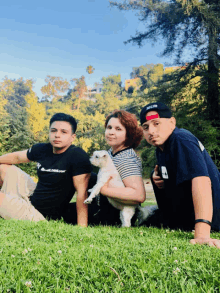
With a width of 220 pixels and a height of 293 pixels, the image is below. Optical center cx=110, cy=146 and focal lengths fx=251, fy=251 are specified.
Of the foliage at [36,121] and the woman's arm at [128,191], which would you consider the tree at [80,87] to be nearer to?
the foliage at [36,121]

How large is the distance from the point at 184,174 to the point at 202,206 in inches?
13.4

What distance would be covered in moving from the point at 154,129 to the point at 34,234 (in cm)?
176

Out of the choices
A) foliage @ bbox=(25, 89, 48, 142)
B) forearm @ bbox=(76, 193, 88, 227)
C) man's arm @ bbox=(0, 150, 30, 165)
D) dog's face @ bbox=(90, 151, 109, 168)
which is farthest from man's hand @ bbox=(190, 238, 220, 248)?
foliage @ bbox=(25, 89, 48, 142)

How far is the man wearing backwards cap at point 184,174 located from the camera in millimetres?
2387

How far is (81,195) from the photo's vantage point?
11.4ft

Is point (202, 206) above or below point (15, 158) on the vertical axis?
below

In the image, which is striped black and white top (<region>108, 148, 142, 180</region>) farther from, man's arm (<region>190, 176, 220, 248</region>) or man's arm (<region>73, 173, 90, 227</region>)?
man's arm (<region>190, 176, 220, 248</region>)

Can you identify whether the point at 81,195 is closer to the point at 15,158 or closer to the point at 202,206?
the point at 15,158

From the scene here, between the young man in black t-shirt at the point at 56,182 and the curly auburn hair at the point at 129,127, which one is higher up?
the curly auburn hair at the point at 129,127

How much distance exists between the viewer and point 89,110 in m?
52.6

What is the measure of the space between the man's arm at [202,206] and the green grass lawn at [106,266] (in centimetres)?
14

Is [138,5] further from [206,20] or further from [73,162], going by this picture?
[73,162]

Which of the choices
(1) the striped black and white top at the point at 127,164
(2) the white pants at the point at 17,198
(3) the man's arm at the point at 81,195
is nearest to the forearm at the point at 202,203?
(1) the striped black and white top at the point at 127,164

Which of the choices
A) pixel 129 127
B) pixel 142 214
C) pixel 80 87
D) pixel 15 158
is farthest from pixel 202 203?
pixel 80 87
